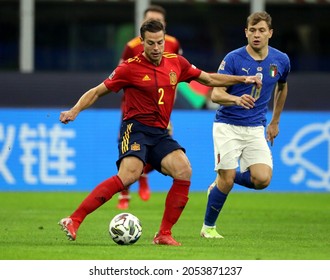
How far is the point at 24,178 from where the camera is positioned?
19.8m

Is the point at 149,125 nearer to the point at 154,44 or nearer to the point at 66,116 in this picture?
the point at 154,44

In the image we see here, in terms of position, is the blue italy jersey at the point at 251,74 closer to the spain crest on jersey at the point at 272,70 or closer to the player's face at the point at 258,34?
the spain crest on jersey at the point at 272,70

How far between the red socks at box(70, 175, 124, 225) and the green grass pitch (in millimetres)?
273

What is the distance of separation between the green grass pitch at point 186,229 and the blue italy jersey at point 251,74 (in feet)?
3.96

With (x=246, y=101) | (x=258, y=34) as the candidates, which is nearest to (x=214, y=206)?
(x=246, y=101)

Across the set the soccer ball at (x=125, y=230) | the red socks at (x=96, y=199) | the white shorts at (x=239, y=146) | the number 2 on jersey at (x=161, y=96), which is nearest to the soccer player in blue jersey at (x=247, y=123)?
the white shorts at (x=239, y=146)

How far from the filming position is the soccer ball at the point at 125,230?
11211 millimetres

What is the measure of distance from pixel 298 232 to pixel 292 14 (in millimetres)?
12319

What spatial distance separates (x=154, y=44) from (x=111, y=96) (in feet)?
36.7

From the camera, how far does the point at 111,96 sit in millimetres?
22438

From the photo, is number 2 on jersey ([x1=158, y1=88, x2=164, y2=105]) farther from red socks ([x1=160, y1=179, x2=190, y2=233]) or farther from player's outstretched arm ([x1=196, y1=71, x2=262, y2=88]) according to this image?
red socks ([x1=160, y1=179, x2=190, y2=233])

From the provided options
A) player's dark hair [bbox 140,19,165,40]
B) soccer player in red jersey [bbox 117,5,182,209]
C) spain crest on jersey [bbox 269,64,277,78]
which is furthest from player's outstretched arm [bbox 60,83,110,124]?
soccer player in red jersey [bbox 117,5,182,209]
